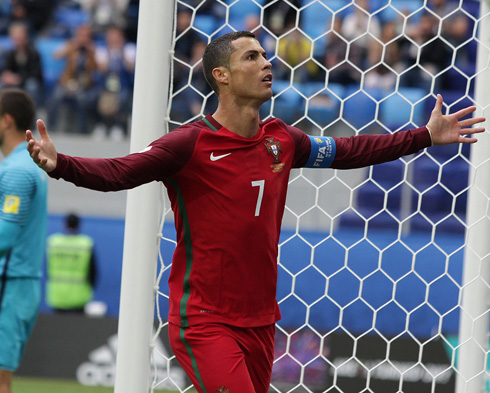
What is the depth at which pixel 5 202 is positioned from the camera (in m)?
3.93

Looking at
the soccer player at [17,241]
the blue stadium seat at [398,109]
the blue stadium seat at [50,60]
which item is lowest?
the soccer player at [17,241]

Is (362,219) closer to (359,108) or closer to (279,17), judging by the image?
(359,108)

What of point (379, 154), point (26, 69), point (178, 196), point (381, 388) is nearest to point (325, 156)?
point (379, 154)

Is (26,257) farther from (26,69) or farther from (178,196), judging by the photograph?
(26,69)

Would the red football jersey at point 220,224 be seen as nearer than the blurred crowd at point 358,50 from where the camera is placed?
Yes

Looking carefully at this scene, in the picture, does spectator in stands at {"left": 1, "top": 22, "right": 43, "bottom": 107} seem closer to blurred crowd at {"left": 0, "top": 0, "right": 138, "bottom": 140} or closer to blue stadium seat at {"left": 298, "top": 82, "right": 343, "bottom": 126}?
blurred crowd at {"left": 0, "top": 0, "right": 138, "bottom": 140}

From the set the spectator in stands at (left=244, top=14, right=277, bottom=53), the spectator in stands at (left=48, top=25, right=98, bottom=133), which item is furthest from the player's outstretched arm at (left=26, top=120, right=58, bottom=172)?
the spectator in stands at (left=244, top=14, right=277, bottom=53)

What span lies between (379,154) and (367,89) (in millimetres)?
5923

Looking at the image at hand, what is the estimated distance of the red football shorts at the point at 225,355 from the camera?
251cm

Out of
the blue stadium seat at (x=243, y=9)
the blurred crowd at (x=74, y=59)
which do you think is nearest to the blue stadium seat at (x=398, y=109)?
the blue stadium seat at (x=243, y=9)

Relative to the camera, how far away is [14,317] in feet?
13.2

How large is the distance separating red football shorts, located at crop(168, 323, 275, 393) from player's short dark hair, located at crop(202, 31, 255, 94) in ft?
2.83

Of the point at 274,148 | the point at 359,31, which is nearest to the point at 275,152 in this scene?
the point at 274,148

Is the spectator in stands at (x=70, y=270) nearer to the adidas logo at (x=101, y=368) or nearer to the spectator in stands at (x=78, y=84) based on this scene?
the spectator in stands at (x=78, y=84)
